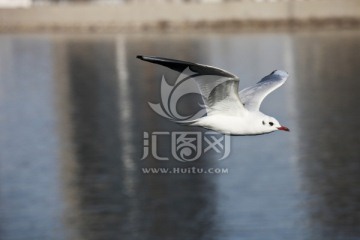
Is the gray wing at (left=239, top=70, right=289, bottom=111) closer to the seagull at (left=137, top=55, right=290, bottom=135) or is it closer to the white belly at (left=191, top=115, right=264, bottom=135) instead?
the seagull at (left=137, top=55, right=290, bottom=135)

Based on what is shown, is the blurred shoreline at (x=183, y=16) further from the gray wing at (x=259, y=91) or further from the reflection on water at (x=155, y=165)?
the gray wing at (x=259, y=91)

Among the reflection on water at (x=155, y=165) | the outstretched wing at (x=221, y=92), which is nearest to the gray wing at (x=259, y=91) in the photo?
the outstretched wing at (x=221, y=92)

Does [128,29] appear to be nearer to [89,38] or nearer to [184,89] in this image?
[89,38]

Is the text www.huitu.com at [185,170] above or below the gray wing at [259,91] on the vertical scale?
below

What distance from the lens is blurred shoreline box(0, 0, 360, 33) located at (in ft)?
166

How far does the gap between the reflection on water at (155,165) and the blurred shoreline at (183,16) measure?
17.8 meters

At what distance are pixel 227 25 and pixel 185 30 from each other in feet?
4.93

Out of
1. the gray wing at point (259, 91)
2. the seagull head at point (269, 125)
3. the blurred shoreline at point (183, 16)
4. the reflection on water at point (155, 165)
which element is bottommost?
the blurred shoreline at point (183, 16)

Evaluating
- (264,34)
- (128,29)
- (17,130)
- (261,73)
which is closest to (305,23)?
(264,34)

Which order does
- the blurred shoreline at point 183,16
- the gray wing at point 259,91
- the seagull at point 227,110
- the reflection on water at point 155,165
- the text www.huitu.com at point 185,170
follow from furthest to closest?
the blurred shoreline at point 183,16
the text www.huitu.com at point 185,170
the reflection on water at point 155,165
the gray wing at point 259,91
the seagull at point 227,110

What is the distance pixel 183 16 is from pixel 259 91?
4189cm

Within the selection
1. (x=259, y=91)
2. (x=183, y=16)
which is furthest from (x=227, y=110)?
(x=183, y=16)

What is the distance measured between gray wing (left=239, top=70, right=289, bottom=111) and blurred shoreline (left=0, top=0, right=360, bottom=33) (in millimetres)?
38459

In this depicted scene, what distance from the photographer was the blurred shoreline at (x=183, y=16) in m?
50.7
